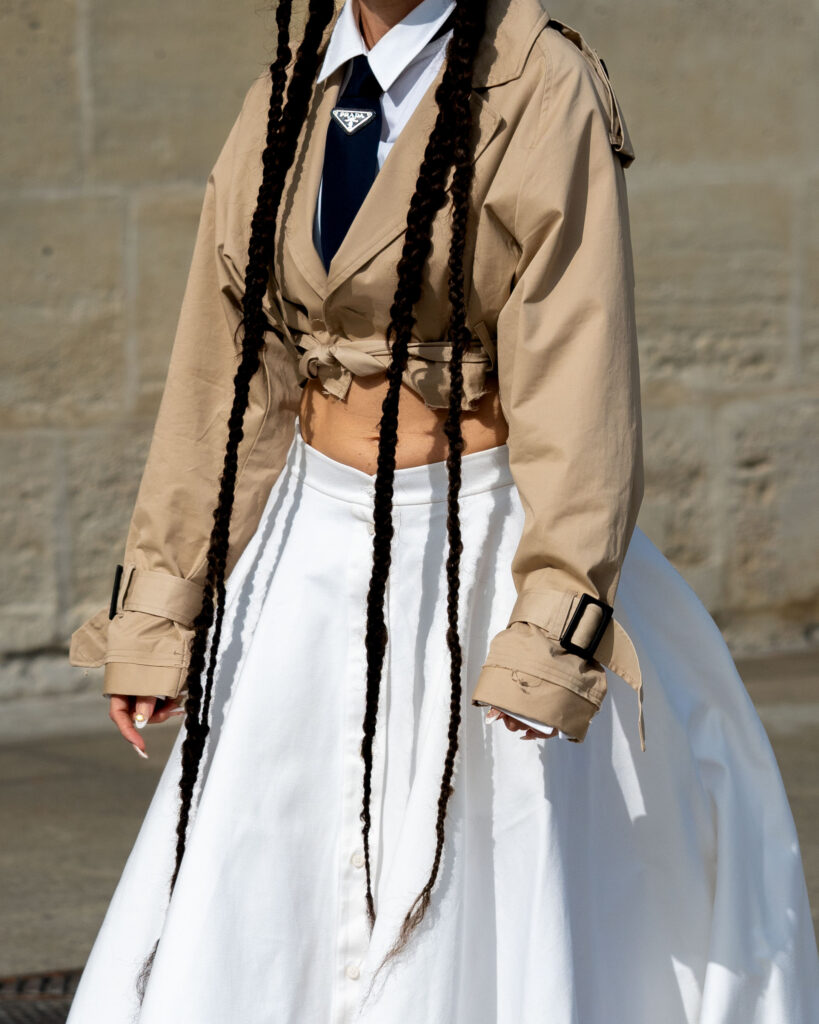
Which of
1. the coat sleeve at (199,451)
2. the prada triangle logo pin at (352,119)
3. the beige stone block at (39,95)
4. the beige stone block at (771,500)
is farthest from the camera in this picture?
the beige stone block at (771,500)

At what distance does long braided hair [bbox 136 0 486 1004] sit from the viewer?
6.23 feet

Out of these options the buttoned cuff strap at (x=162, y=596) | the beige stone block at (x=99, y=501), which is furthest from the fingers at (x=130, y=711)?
the beige stone block at (x=99, y=501)

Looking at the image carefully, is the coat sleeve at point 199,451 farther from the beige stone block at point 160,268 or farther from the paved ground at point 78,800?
the beige stone block at point 160,268

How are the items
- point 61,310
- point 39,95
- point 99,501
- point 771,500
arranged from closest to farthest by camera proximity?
point 39,95, point 61,310, point 99,501, point 771,500

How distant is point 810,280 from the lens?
4.77 meters

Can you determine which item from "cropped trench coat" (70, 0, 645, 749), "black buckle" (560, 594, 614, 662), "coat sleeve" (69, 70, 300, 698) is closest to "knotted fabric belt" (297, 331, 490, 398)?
"cropped trench coat" (70, 0, 645, 749)

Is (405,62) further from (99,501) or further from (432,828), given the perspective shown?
(99,501)

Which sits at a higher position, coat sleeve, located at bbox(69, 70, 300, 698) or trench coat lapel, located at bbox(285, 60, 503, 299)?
trench coat lapel, located at bbox(285, 60, 503, 299)

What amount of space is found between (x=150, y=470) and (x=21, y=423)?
2235 millimetres

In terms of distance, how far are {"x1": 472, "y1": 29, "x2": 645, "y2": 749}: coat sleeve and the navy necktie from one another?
24cm

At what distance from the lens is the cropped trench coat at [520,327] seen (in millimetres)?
1822

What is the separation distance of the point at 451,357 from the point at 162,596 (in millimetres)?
546

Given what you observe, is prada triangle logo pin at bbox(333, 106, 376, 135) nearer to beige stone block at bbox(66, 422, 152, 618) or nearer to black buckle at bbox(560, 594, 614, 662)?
black buckle at bbox(560, 594, 614, 662)

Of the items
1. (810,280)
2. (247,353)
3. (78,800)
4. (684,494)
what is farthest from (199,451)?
(810,280)
